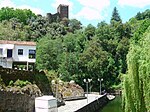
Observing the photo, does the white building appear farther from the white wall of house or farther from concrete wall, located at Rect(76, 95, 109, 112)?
concrete wall, located at Rect(76, 95, 109, 112)

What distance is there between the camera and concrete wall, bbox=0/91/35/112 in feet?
71.2

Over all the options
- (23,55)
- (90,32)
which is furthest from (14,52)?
(90,32)

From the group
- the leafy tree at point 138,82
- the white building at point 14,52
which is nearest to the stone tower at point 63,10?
the white building at point 14,52

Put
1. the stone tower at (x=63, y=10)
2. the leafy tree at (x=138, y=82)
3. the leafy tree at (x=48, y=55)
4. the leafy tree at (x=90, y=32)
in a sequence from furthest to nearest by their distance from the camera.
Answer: the stone tower at (x=63, y=10), the leafy tree at (x=90, y=32), the leafy tree at (x=48, y=55), the leafy tree at (x=138, y=82)

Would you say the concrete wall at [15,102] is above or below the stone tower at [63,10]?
below

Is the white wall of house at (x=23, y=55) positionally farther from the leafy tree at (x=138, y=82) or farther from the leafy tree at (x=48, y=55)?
the leafy tree at (x=48, y=55)

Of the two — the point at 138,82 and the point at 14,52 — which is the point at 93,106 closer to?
the point at 14,52

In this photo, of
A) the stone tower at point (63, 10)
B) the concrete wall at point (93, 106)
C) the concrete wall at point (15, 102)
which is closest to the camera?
the concrete wall at point (15, 102)

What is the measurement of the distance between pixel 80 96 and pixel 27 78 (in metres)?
12.5

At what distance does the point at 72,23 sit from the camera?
347ft

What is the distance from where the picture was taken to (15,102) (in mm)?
23391

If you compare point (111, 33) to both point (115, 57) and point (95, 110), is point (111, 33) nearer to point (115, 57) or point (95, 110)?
point (115, 57)

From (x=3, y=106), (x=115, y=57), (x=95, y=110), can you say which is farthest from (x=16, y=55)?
(x=115, y=57)

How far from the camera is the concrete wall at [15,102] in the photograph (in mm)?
21703
